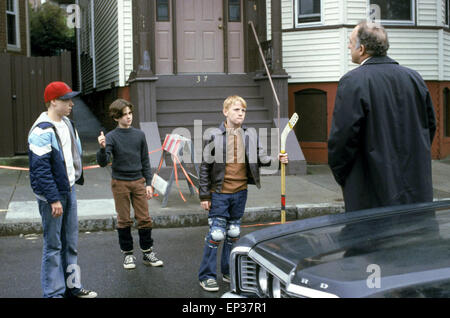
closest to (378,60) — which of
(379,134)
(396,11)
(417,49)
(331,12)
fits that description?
(379,134)

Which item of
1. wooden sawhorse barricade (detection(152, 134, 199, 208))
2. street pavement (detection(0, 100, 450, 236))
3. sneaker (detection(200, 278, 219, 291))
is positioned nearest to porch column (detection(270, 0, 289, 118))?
street pavement (detection(0, 100, 450, 236))

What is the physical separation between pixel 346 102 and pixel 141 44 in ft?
28.2

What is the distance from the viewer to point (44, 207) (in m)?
4.35

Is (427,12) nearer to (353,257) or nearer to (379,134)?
(379,134)

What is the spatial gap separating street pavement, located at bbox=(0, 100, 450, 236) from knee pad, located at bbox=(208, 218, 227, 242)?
9.63 feet

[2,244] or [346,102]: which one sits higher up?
[346,102]

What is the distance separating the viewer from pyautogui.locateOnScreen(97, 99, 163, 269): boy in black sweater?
552cm

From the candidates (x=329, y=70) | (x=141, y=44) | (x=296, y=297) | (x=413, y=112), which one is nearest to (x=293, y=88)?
(x=329, y=70)

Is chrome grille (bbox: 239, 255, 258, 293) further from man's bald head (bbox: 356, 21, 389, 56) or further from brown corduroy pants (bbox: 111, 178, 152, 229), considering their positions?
brown corduroy pants (bbox: 111, 178, 152, 229)

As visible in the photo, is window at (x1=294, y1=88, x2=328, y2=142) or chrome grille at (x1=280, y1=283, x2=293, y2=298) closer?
chrome grille at (x1=280, y1=283, x2=293, y2=298)

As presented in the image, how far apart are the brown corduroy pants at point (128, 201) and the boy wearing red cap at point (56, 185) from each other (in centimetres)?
94
